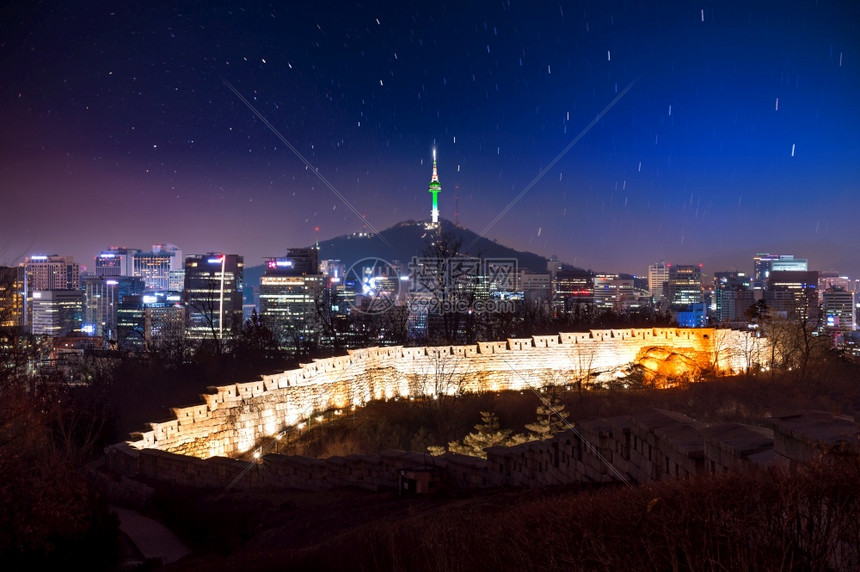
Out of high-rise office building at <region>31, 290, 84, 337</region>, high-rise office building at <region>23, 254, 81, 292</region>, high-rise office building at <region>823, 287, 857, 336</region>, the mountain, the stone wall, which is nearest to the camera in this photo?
the stone wall

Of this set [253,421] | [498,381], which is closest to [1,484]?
[253,421]

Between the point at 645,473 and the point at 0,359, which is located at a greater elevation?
the point at 0,359

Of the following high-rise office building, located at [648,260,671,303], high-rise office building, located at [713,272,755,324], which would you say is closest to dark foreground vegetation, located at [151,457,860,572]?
high-rise office building, located at [713,272,755,324]

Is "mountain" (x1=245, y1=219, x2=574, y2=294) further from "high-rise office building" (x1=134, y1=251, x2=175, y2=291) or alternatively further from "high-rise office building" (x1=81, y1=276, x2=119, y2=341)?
"high-rise office building" (x1=81, y1=276, x2=119, y2=341)

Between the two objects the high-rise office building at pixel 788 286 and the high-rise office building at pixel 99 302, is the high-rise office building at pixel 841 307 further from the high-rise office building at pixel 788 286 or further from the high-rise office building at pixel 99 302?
the high-rise office building at pixel 99 302

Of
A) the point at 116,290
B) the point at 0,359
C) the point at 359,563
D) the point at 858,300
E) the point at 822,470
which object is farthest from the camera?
the point at 116,290

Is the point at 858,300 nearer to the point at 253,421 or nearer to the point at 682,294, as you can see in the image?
the point at 682,294

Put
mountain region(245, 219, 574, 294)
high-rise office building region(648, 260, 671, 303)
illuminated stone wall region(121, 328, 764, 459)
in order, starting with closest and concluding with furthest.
Answer: illuminated stone wall region(121, 328, 764, 459) → mountain region(245, 219, 574, 294) → high-rise office building region(648, 260, 671, 303)
